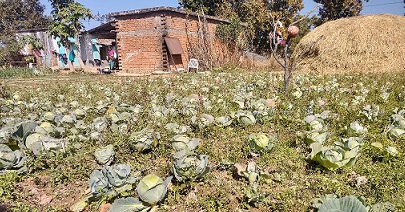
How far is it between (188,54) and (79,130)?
44.8ft

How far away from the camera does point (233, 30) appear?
1714 cm

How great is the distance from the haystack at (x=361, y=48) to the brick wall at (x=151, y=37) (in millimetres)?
6194

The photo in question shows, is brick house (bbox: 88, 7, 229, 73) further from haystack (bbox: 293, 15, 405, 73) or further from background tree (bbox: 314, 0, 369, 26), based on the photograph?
background tree (bbox: 314, 0, 369, 26)

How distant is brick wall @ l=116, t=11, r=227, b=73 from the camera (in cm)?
1424

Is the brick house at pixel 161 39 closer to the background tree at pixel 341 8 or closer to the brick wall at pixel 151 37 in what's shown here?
the brick wall at pixel 151 37

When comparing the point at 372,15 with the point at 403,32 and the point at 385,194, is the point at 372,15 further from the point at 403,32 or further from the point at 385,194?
the point at 385,194

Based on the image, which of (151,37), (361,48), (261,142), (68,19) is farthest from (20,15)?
(261,142)

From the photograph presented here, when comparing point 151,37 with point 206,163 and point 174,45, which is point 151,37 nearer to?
point 174,45

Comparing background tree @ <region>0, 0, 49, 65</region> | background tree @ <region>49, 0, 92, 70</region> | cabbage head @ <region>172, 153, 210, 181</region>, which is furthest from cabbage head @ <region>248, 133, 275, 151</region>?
background tree @ <region>0, 0, 49, 65</region>

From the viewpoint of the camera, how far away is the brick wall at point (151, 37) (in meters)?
14.2

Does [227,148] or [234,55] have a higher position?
[234,55]

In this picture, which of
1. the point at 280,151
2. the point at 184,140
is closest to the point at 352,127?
the point at 280,151

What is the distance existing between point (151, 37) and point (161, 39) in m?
0.62

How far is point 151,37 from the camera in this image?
14.5 metres
